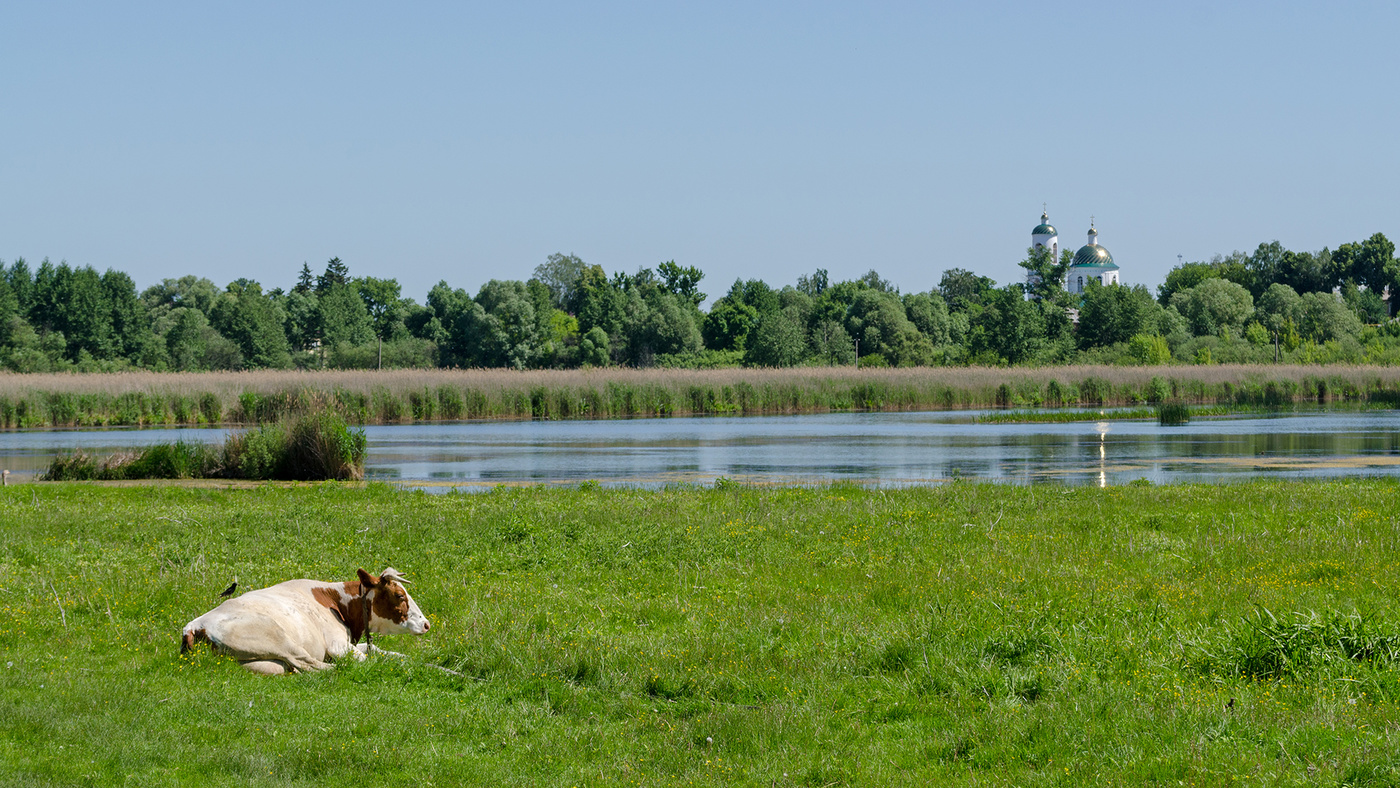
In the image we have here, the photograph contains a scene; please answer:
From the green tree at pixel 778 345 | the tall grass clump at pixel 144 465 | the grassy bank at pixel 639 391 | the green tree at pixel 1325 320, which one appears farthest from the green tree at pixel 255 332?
the green tree at pixel 1325 320

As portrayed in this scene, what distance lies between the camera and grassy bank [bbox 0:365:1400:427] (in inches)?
1806

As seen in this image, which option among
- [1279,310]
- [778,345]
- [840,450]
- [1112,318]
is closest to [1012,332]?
[1112,318]

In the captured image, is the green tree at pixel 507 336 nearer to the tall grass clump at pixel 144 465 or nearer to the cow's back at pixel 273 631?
the tall grass clump at pixel 144 465

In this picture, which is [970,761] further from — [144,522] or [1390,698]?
[144,522]

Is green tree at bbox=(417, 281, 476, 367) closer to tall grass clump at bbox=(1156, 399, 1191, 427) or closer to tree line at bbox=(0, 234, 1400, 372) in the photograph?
tree line at bbox=(0, 234, 1400, 372)

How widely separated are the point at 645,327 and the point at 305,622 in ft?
308

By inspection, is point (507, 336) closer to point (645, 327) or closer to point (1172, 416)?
point (645, 327)

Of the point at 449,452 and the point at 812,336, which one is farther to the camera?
the point at 812,336

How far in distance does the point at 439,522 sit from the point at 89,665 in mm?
6670

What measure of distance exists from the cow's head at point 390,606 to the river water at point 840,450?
1339 cm

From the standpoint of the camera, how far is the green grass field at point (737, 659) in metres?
5.77

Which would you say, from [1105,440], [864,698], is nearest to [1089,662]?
[864,698]

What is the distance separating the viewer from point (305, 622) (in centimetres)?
795

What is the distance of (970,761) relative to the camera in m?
5.87
